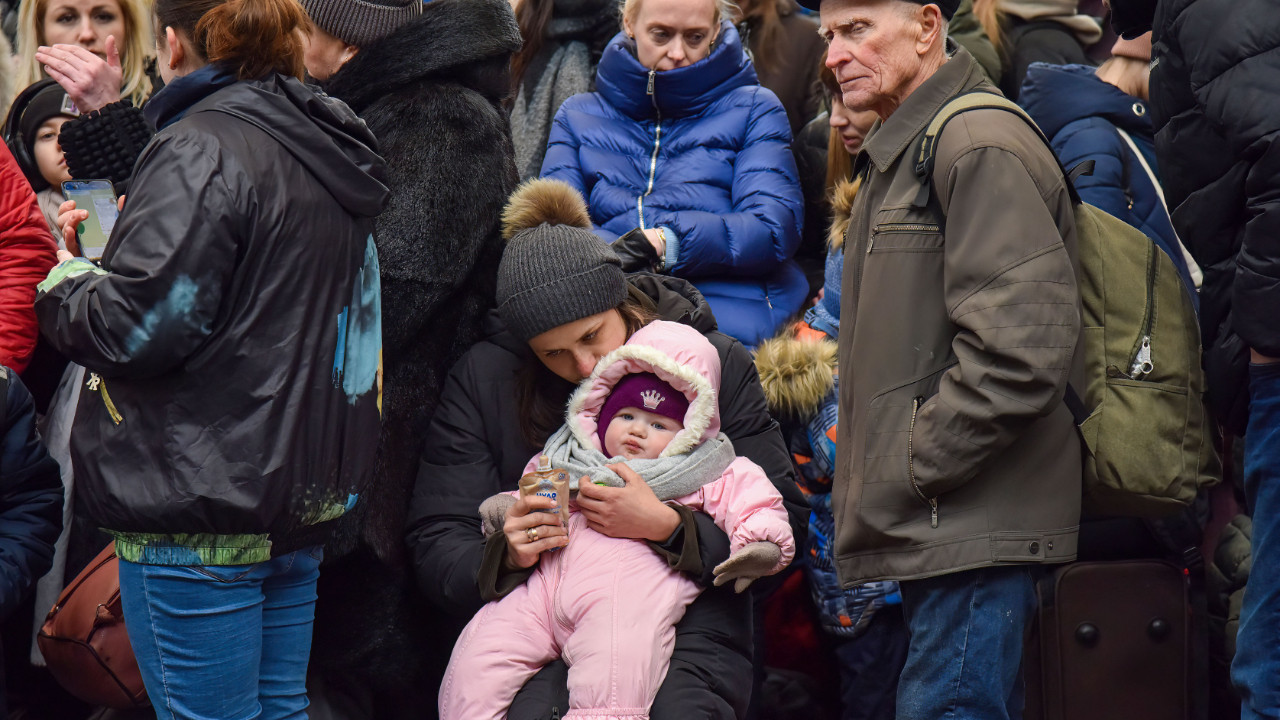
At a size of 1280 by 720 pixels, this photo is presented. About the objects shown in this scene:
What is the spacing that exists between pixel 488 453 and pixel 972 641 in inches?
59.6

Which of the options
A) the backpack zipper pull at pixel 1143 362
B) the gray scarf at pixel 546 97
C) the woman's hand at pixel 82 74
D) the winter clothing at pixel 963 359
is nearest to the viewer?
the winter clothing at pixel 963 359

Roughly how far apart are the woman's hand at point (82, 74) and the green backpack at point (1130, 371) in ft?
6.62

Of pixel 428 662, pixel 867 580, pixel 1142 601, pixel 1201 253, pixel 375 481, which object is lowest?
pixel 428 662

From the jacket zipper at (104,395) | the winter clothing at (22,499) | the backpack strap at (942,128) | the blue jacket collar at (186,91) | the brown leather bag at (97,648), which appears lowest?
the brown leather bag at (97,648)

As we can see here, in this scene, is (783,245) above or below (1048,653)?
above

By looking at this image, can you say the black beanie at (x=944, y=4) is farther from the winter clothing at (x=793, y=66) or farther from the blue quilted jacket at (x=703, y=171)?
the winter clothing at (x=793, y=66)

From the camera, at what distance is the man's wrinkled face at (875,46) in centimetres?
281

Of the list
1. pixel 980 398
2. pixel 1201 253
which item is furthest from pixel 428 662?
pixel 1201 253

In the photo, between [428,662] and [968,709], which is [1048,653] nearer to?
[968,709]

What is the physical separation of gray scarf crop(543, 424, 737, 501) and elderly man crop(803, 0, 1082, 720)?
0.57 metres

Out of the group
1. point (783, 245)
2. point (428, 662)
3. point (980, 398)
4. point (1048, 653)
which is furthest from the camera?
point (783, 245)

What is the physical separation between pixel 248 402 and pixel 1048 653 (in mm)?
2091

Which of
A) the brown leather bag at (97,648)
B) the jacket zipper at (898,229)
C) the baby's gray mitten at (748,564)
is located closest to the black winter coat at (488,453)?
the baby's gray mitten at (748,564)

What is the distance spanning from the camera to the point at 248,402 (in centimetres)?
262
